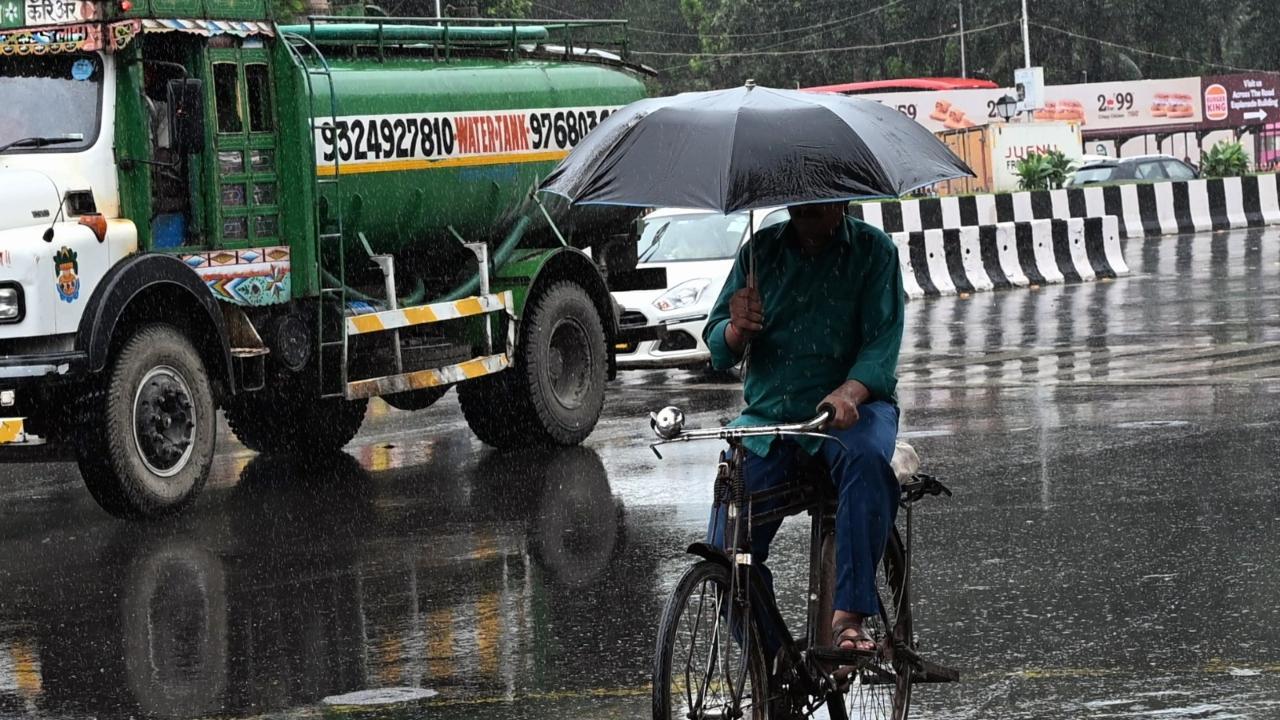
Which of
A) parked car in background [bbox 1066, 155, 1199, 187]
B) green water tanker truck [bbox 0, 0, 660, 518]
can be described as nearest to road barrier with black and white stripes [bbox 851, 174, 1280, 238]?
parked car in background [bbox 1066, 155, 1199, 187]

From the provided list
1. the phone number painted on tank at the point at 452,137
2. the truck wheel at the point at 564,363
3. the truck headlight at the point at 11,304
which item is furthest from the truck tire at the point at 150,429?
the truck wheel at the point at 564,363

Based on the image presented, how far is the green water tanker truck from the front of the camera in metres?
10.1

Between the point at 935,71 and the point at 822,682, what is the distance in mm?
76535

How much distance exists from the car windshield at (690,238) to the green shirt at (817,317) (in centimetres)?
1171

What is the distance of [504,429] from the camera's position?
513 inches

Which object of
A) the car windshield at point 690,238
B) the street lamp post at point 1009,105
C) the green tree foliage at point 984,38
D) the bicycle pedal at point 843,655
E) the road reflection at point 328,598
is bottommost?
the road reflection at point 328,598

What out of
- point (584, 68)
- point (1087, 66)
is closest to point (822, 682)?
point (584, 68)

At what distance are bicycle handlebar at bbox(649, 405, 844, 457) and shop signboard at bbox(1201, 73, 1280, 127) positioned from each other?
189 feet

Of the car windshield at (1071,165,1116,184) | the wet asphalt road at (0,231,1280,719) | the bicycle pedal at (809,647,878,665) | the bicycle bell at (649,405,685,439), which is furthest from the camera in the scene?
the car windshield at (1071,165,1116,184)

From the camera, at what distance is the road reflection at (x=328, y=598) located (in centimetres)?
677

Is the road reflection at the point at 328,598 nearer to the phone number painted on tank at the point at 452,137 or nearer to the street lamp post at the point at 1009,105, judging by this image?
the phone number painted on tank at the point at 452,137

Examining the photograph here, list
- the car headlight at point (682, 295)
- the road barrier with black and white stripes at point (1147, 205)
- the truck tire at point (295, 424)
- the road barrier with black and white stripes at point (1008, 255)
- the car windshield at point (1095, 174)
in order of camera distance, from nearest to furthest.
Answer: the truck tire at point (295, 424) < the car headlight at point (682, 295) < the road barrier with black and white stripes at point (1008, 255) < the road barrier with black and white stripes at point (1147, 205) < the car windshield at point (1095, 174)

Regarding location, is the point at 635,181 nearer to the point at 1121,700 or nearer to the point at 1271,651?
the point at 1121,700

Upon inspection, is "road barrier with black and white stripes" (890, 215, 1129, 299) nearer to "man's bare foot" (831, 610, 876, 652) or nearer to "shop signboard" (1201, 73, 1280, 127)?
"man's bare foot" (831, 610, 876, 652)
